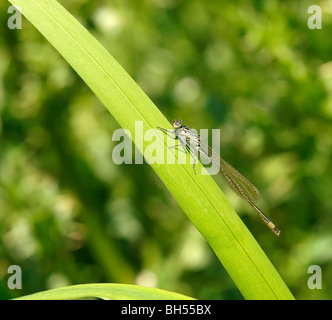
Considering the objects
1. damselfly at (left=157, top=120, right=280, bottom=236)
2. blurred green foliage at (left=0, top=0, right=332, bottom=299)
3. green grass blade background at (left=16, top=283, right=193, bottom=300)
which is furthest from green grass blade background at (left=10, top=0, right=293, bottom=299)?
blurred green foliage at (left=0, top=0, right=332, bottom=299)

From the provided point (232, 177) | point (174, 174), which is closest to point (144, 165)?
point (232, 177)

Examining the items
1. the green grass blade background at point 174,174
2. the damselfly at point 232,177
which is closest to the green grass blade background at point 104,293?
the green grass blade background at point 174,174

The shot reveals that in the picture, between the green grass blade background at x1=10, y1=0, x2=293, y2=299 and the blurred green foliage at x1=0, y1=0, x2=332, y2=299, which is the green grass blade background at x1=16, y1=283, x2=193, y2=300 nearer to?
the green grass blade background at x1=10, y1=0, x2=293, y2=299

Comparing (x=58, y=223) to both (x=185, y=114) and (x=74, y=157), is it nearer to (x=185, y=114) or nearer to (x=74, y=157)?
(x=74, y=157)

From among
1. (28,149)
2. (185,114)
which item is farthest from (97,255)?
(185,114)

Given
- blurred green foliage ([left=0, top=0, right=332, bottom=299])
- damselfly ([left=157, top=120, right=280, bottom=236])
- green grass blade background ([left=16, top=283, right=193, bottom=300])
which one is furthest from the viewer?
blurred green foliage ([left=0, top=0, right=332, bottom=299])

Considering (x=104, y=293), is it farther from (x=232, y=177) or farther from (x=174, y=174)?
(x=232, y=177)
